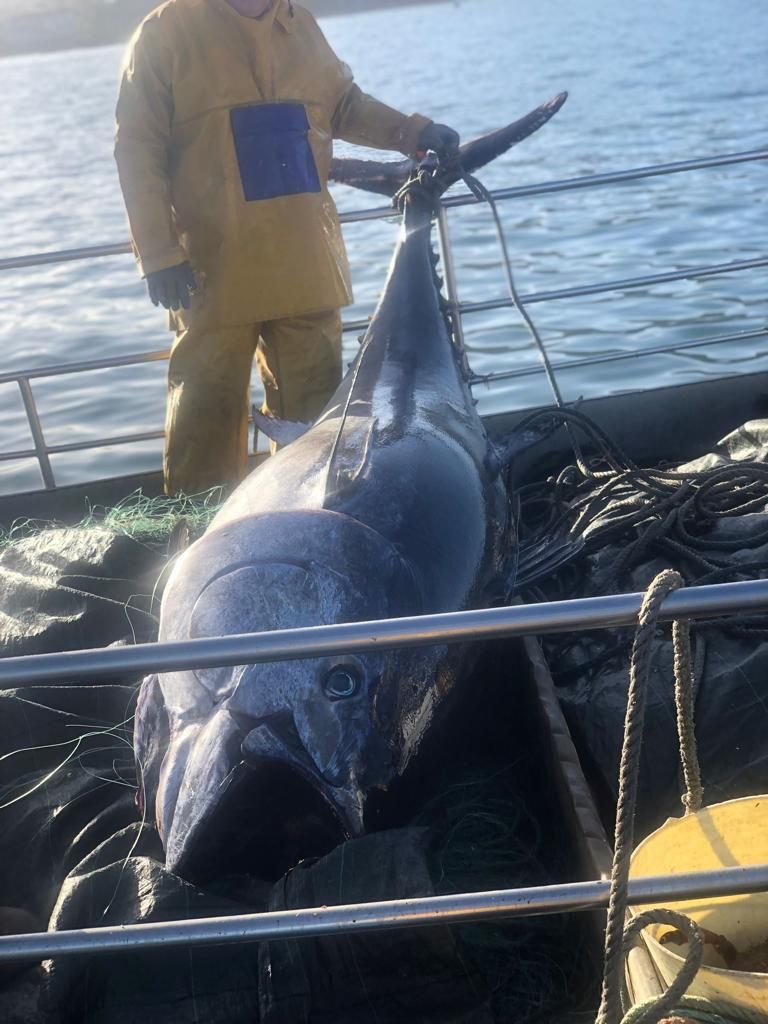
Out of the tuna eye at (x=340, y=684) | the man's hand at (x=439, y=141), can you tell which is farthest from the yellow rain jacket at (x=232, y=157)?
the tuna eye at (x=340, y=684)

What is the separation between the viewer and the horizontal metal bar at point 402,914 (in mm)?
1711

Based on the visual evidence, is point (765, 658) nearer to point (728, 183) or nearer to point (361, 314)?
point (361, 314)

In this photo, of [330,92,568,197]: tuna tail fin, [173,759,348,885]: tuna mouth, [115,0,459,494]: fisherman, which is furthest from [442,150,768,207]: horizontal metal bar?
[173,759,348,885]: tuna mouth

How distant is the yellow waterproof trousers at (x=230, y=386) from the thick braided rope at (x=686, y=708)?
311cm

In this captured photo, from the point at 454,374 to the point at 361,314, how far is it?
7292 millimetres

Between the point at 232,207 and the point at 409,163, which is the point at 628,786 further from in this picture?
the point at 409,163

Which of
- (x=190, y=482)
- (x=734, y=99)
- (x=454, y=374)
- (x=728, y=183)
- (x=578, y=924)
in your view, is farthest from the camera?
(x=734, y=99)

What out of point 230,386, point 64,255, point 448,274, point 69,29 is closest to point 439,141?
point 448,274

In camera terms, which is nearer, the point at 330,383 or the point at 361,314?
the point at 330,383

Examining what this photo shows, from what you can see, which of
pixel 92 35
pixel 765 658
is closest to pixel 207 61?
pixel 765 658

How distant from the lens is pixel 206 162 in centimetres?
453

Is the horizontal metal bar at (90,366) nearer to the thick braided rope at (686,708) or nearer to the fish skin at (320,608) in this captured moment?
the fish skin at (320,608)

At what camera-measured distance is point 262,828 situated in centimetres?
231

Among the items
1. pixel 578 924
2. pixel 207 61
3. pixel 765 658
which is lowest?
pixel 578 924
